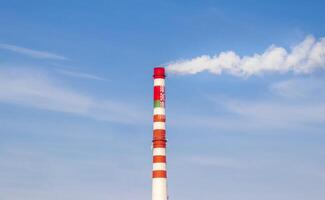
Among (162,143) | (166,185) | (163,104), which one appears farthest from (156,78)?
(166,185)

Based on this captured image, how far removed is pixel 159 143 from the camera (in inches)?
1705

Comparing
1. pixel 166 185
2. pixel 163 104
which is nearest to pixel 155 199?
pixel 166 185

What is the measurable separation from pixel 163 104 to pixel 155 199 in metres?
7.58

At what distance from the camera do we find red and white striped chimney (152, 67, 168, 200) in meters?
42.9

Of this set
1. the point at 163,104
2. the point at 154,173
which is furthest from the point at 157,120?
the point at 154,173

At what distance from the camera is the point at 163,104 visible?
147ft

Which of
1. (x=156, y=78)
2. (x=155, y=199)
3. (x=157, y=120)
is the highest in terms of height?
(x=156, y=78)

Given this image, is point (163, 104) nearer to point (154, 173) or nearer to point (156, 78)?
point (156, 78)

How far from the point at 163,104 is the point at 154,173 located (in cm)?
564

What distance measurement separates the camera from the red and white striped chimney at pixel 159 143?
4294 centimetres

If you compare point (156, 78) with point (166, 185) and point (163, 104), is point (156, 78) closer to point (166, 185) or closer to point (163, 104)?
point (163, 104)

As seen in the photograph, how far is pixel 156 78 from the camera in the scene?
148 feet

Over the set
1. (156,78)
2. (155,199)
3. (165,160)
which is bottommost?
(155,199)

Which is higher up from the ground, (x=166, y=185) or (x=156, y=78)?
(x=156, y=78)
